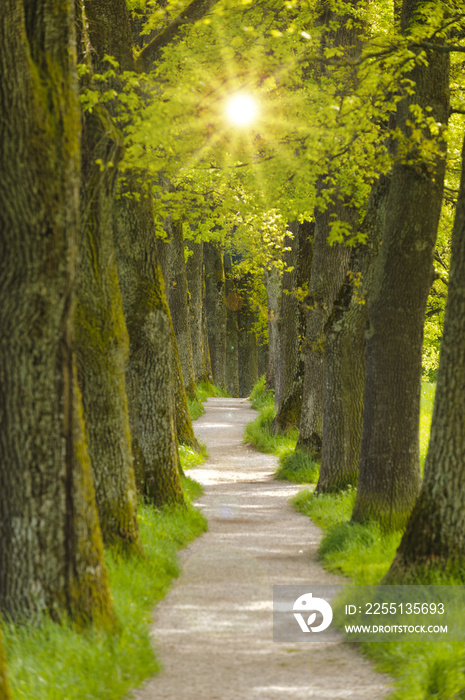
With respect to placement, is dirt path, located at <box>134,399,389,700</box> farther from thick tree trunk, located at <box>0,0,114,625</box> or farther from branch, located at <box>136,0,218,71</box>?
branch, located at <box>136,0,218,71</box>

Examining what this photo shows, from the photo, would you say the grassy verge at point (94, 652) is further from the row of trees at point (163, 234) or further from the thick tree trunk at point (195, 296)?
the thick tree trunk at point (195, 296)

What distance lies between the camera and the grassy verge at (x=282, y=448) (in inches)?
601

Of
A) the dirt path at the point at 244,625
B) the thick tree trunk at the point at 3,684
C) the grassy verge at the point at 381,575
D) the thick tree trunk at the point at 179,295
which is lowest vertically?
the dirt path at the point at 244,625

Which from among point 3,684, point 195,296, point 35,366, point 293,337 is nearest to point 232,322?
point 195,296

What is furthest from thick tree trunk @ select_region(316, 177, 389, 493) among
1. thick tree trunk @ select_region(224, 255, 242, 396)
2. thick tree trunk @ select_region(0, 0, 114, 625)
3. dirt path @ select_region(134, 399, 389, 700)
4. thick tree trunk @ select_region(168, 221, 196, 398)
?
thick tree trunk @ select_region(224, 255, 242, 396)

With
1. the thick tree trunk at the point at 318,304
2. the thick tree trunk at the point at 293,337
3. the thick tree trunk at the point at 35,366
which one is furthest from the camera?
the thick tree trunk at the point at 293,337

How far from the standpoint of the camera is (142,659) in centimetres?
552

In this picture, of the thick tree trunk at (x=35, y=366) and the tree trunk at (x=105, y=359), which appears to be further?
the tree trunk at (x=105, y=359)

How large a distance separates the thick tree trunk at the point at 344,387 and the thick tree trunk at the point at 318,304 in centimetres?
94

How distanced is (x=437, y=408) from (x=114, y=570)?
10.3 ft

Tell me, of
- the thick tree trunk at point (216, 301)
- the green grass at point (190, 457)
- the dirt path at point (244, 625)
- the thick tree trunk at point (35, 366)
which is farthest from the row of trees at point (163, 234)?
the thick tree trunk at point (216, 301)

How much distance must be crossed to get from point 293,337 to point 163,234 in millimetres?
5281

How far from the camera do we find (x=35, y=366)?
5219mm

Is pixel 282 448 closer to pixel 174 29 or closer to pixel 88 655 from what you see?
pixel 174 29
